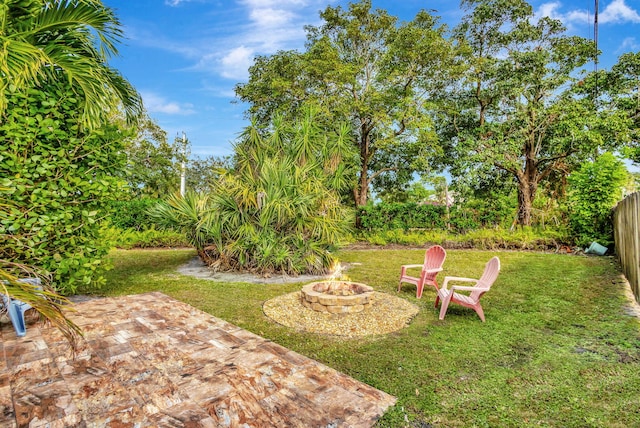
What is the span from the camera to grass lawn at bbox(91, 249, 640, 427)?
2.55 metres

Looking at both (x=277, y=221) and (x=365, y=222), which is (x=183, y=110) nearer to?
(x=365, y=222)

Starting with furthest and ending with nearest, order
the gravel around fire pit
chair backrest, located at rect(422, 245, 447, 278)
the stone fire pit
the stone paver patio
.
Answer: chair backrest, located at rect(422, 245, 447, 278) < the stone fire pit < the gravel around fire pit < the stone paver patio

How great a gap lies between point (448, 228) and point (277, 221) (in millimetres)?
8156

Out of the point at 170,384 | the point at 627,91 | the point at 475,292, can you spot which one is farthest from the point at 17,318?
the point at 627,91

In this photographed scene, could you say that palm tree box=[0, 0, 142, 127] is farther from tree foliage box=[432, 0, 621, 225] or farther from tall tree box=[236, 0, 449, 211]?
tree foliage box=[432, 0, 621, 225]

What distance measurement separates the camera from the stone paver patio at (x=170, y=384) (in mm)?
2248

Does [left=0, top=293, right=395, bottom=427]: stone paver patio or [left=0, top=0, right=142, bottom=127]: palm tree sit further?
[left=0, top=0, right=142, bottom=127]: palm tree

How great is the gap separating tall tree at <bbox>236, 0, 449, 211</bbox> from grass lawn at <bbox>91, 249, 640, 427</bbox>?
9.18 m

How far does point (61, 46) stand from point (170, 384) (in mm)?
4620

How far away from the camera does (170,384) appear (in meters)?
2.63

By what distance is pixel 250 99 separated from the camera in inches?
624

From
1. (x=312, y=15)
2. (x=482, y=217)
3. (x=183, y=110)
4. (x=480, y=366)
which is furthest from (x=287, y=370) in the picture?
(x=183, y=110)

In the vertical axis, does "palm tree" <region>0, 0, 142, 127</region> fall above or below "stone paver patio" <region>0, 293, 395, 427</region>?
above

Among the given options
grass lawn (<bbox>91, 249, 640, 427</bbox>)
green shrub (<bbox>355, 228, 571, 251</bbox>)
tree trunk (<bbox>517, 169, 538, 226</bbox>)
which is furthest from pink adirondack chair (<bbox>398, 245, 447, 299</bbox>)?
tree trunk (<bbox>517, 169, 538, 226</bbox>)
